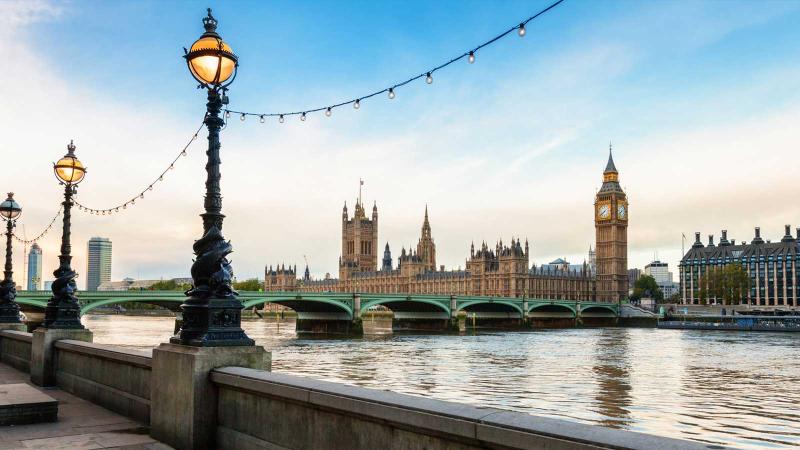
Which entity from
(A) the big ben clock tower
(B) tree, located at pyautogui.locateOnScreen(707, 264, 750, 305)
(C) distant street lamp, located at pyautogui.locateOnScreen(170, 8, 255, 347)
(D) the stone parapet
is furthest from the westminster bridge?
(D) the stone parapet

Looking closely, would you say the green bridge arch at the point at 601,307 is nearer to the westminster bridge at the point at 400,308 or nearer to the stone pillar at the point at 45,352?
the westminster bridge at the point at 400,308

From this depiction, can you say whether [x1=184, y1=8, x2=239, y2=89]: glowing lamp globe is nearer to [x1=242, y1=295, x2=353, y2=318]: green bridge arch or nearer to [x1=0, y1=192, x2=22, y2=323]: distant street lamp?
[x1=0, y1=192, x2=22, y2=323]: distant street lamp

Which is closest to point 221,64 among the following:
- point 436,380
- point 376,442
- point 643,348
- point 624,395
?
point 376,442

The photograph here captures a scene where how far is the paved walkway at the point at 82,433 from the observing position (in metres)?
7.07

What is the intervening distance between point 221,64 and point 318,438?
4288 millimetres

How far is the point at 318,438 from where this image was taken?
560 cm

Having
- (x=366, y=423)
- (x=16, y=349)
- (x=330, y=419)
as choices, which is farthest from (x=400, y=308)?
(x=366, y=423)

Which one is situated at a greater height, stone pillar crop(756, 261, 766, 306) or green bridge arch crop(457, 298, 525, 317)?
stone pillar crop(756, 261, 766, 306)

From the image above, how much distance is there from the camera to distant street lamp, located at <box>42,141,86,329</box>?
44.1 feet

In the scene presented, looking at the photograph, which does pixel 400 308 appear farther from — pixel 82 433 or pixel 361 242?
pixel 361 242

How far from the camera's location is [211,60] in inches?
307

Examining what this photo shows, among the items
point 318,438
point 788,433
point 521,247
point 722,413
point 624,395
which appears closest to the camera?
point 318,438

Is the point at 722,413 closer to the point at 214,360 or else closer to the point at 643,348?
the point at 214,360

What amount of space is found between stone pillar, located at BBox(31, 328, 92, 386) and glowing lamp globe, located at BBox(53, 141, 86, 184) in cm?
291
